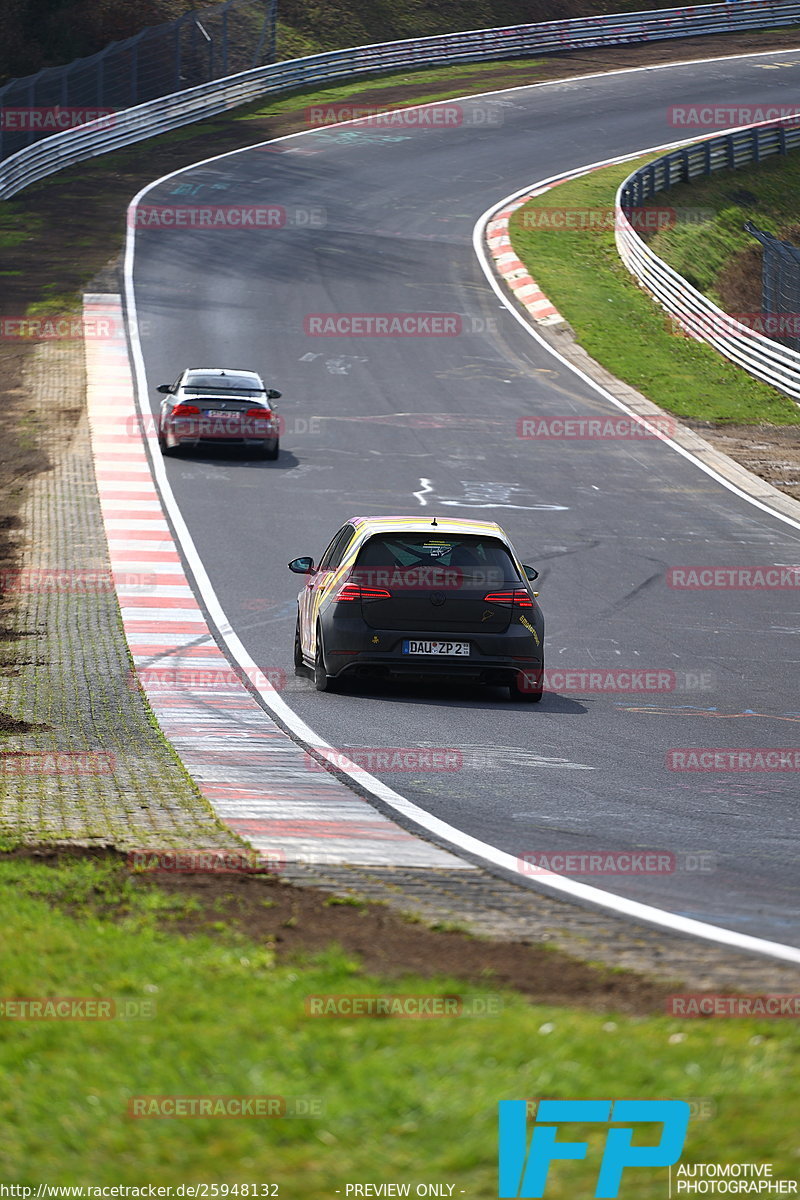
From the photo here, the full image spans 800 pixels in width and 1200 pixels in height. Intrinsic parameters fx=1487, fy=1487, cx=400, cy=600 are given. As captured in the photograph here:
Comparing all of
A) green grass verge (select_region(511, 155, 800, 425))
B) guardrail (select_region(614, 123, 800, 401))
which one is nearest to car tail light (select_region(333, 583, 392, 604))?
green grass verge (select_region(511, 155, 800, 425))

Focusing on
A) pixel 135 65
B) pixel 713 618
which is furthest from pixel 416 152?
pixel 713 618

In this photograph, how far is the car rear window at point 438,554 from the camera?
530 inches

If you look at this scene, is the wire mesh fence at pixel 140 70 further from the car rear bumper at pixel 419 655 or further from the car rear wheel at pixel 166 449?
the car rear bumper at pixel 419 655

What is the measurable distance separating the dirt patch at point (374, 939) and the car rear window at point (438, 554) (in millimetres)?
6305

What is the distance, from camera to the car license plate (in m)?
13.3

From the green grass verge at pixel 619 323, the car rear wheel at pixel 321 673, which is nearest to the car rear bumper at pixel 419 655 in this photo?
the car rear wheel at pixel 321 673

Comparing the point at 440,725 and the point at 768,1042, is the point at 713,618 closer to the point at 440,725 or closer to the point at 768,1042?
the point at 440,725

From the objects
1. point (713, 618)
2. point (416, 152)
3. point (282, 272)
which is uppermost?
point (416, 152)

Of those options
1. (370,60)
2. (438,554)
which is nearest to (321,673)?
(438,554)

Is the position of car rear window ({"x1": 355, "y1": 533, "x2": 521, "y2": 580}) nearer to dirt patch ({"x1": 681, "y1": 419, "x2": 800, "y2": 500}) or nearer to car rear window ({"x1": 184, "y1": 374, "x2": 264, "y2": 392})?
dirt patch ({"x1": 681, "y1": 419, "x2": 800, "y2": 500})

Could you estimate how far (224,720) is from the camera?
1228 centimetres

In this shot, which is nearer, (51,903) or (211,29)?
(51,903)

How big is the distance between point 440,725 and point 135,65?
49.9 m

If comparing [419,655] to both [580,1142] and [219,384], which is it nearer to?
[580,1142]
